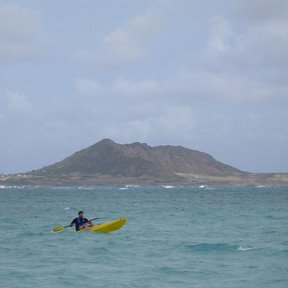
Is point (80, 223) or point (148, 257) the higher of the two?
point (80, 223)

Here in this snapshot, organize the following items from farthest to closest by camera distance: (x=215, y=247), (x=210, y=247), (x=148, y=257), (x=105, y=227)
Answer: (x=105, y=227) < (x=210, y=247) < (x=215, y=247) < (x=148, y=257)

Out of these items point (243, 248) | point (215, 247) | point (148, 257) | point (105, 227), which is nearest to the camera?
point (148, 257)

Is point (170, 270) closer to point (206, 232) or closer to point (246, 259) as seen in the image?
point (246, 259)

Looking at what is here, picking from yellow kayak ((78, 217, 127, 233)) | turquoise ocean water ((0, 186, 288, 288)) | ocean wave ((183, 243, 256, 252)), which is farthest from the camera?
yellow kayak ((78, 217, 127, 233))

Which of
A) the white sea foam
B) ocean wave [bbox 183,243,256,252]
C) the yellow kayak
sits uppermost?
the yellow kayak

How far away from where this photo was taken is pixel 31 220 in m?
53.1

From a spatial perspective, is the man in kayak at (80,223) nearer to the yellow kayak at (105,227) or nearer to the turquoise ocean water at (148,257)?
the yellow kayak at (105,227)

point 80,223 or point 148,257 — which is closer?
point 148,257

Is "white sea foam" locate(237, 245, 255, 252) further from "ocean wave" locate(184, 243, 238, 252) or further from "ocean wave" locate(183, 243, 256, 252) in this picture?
"ocean wave" locate(184, 243, 238, 252)

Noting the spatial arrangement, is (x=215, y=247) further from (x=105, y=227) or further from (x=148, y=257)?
(x=105, y=227)

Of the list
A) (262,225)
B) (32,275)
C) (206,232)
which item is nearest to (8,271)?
(32,275)

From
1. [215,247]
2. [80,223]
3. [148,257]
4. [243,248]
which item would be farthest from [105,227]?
[148,257]

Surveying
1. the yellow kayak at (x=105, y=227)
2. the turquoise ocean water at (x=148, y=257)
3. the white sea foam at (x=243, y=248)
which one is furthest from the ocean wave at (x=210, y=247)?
the yellow kayak at (x=105, y=227)

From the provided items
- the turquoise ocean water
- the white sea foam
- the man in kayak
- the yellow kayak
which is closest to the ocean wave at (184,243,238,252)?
the turquoise ocean water
